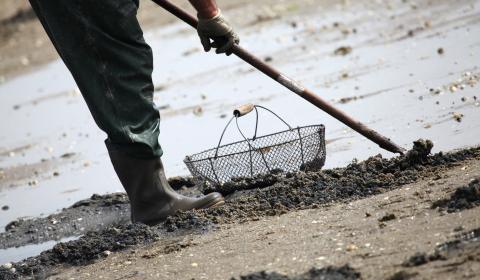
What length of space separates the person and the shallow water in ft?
4.64

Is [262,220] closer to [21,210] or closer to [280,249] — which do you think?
[280,249]

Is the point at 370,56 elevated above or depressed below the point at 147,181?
above

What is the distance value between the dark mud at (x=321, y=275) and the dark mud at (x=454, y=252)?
8.6 inches

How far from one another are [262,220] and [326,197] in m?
0.37

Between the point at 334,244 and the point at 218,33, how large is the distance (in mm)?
1608

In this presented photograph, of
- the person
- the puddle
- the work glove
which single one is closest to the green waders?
the person

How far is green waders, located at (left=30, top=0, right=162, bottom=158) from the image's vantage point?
5344 mm

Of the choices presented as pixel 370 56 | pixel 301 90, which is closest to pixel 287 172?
pixel 301 90

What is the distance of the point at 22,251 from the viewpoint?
20.3ft

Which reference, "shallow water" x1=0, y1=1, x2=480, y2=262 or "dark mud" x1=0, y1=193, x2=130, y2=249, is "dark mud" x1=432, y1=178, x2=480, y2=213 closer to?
"shallow water" x1=0, y1=1, x2=480, y2=262

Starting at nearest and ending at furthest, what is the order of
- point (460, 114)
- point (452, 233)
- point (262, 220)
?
point (452, 233) → point (262, 220) → point (460, 114)

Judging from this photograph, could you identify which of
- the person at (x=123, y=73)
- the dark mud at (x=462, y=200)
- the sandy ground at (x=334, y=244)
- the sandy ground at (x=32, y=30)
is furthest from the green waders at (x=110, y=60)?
the sandy ground at (x=32, y=30)

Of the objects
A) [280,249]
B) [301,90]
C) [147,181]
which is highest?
[301,90]

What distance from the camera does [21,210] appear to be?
23.8ft
